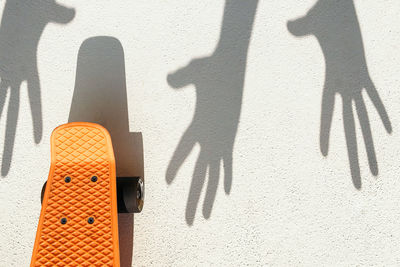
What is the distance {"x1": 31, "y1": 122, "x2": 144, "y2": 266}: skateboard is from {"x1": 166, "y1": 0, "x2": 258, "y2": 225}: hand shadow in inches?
7.5

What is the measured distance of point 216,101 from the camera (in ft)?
3.27

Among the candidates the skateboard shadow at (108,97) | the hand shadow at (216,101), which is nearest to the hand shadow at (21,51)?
the skateboard shadow at (108,97)

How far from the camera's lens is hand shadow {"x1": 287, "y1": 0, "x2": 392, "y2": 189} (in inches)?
38.6

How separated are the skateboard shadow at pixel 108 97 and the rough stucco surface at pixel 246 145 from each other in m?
0.03

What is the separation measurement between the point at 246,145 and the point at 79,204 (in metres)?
0.57

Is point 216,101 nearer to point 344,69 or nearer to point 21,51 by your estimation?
point 344,69

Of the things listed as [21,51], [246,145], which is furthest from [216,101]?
[21,51]

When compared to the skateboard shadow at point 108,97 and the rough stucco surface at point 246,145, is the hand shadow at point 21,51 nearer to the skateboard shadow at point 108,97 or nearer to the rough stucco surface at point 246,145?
the rough stucco surface at point 246,145

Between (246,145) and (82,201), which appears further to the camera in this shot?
(246,145)

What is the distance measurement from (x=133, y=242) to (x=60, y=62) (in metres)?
0.69

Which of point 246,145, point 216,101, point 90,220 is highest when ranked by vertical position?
point 216,101

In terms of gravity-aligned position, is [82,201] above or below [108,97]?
below

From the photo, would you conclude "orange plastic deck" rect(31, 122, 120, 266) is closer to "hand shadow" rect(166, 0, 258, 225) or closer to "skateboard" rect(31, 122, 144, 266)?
"skateboard" rect(31, 122, 144, 266)

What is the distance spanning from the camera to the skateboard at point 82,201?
32.2 inches
